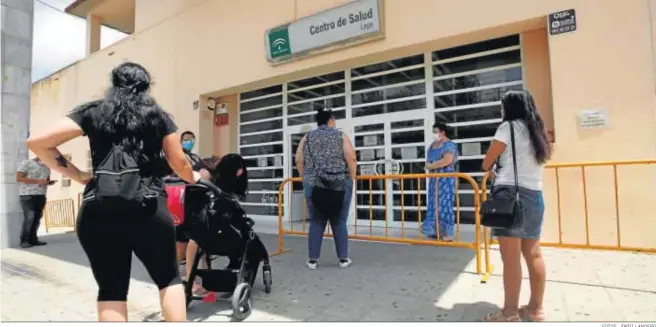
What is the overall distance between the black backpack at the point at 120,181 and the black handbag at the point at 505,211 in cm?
202

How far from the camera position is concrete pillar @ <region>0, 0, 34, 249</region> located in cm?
648

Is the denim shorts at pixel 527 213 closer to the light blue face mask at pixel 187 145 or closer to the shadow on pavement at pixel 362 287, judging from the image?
the shadow on pavement at pixel 362 287

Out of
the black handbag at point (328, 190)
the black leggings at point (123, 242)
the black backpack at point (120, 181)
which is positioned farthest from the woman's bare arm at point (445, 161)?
the black backpack at point (120, 181)

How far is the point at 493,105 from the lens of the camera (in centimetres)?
616

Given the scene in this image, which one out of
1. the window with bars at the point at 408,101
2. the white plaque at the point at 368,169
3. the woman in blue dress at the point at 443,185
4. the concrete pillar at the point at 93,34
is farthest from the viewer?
the concrete pillar at the point at 93,34

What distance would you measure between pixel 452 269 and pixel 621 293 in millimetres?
1358

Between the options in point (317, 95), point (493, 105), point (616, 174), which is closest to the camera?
point (616, 174)

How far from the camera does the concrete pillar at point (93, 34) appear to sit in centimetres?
1274

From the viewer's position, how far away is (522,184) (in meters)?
2.53

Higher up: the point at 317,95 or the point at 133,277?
the point at 317,95

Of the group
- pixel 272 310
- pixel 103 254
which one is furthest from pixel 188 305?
pixel 103 254

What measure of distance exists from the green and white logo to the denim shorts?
567cm

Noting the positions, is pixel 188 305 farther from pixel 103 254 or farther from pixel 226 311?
pixel 103 254

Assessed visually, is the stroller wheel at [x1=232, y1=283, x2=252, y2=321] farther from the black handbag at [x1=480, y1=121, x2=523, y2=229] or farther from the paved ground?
the black handbag at [x1=480, y1=121, x2=523, y2=229]
